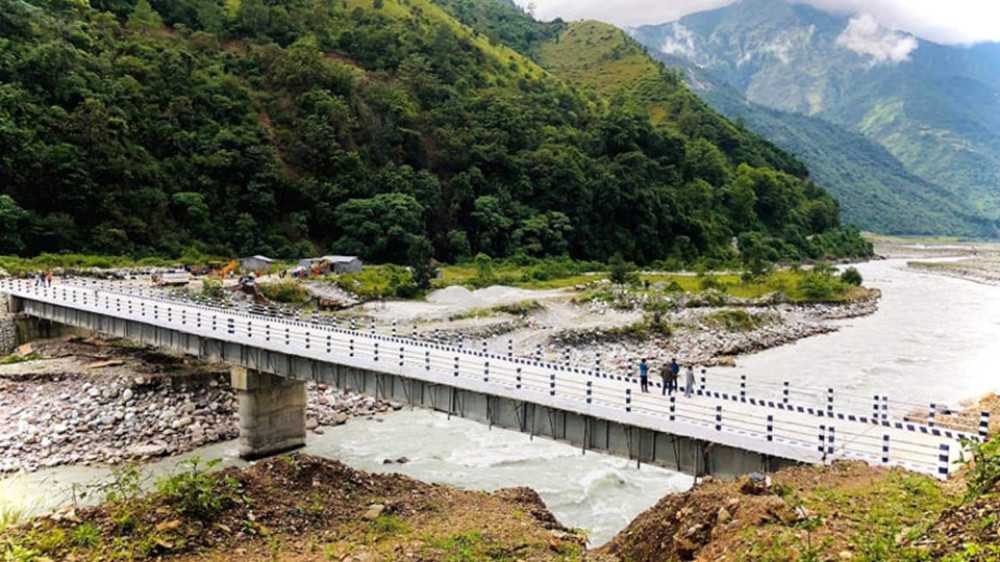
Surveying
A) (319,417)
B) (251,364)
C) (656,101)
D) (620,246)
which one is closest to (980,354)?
(319,417)

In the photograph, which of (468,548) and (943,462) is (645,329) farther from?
(468,548)

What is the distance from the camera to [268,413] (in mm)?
26875

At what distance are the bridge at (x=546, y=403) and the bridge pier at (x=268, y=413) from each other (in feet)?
0.14

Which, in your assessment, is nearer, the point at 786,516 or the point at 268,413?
the point at 786,516

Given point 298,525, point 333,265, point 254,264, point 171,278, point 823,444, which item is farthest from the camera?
point 254,264

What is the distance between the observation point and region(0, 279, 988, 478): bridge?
15844 millimetres

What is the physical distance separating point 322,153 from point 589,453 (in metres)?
73.6

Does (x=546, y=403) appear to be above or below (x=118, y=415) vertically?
above

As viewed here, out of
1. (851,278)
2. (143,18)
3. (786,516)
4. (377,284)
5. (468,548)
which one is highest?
(143,18)

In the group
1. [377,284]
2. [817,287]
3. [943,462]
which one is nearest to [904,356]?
[817,287]

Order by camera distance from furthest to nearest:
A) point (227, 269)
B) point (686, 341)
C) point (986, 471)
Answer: point (227, 269) → point (686, 341) → point (986, 471)

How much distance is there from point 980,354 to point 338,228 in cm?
6840

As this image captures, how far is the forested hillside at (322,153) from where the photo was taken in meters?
70.2

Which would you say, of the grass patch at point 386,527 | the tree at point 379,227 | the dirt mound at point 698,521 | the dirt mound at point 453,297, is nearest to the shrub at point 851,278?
the dirt mound at point 453,297
